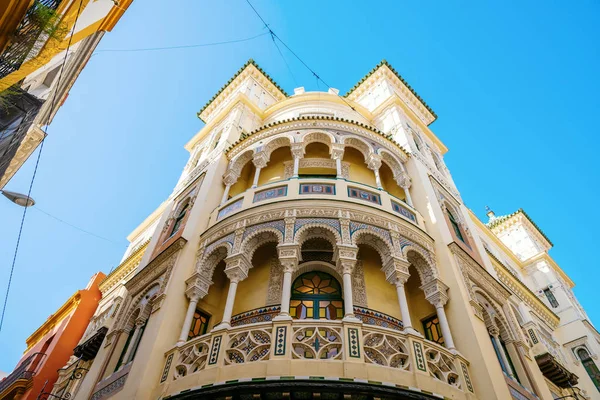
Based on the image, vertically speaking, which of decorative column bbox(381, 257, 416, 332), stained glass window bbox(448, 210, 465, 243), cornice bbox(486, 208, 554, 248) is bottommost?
decorative column bbox(381, 257, 416, 332)

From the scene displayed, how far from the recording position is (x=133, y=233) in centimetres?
2258

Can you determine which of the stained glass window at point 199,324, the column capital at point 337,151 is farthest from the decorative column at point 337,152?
the stained glass window at point 199,324

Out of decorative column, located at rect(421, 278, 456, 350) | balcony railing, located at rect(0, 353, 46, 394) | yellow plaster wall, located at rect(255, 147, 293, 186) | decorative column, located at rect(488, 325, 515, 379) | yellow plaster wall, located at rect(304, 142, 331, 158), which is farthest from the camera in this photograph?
balcony railing, located at rect(0, 353, 46, 394)

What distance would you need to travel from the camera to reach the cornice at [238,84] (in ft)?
71.6

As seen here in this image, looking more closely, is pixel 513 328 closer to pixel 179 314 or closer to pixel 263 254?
pixel 263 254

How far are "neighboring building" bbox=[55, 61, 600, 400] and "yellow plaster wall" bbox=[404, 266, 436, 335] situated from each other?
0.04 meters

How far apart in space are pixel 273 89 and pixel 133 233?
430 inches

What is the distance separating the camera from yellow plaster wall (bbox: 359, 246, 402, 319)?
9.94 m

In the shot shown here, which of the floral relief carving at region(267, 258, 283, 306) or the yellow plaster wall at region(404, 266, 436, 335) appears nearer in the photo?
the floral relief carving at region(267, 258, 283, 306)

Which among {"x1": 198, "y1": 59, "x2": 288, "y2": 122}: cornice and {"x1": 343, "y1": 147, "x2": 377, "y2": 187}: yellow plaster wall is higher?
{"x1": 198, "y1": 59, "x2": 288, "y2": 122}: cornice

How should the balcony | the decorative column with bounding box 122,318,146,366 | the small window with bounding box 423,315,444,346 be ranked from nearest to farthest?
the balcony
the decorative column with bounding box 122,318,146,366
the small window with bounding box 423,315,444,346

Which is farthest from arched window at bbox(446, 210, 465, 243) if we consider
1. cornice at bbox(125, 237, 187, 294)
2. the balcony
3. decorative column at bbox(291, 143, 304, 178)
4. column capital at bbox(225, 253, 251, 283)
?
cornice at bbox(125, 237, 187, 294)

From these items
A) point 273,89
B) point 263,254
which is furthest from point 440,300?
point 273,89

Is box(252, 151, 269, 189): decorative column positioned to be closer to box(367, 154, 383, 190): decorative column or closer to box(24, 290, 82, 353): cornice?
box(367, 154, 383, 190): decorative column
